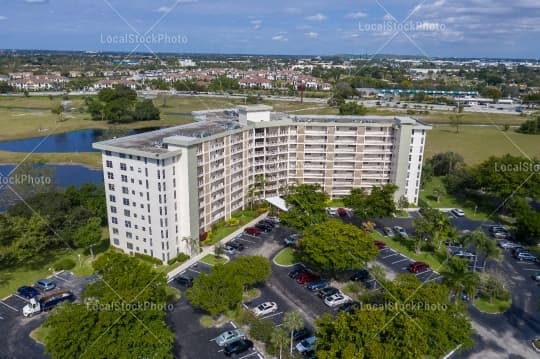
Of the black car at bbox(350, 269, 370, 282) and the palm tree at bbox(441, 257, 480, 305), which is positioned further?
the black car at bbox(350, 269, 370, 282)

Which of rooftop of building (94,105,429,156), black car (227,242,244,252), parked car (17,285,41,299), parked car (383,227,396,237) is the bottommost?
parked car (17,285,41,299)

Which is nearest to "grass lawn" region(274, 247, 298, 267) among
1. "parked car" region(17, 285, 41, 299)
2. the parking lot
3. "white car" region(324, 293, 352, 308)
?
"white car" region(324, 293, 352, 308)

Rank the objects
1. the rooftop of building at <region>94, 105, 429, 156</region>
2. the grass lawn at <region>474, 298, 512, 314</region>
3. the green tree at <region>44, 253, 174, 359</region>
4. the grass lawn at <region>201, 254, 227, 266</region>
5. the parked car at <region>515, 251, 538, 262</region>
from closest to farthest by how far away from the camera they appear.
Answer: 1. the green tree at <region>44, 253, 174, 359</region>
2. the grass lawn at <region>474, 298, 512, 314</region>
3. the rooftop of building at <region>94, 105, 429, 156</region>
4. the grass lawn at <region>201, 254, 227, 266</region>
5. the parked car at <region>515, 251, 538, 262</region>

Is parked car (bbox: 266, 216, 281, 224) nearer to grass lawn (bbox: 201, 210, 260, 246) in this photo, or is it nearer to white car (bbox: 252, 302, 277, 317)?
grass lawn (bbox: 201, 210, 260, 246)

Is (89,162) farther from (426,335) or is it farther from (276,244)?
(426,335)

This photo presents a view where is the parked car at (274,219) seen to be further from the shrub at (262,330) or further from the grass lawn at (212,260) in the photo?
the shrub at (262,330)
